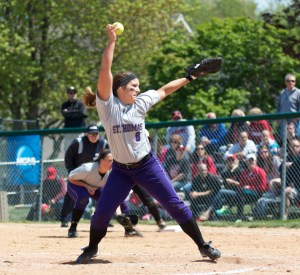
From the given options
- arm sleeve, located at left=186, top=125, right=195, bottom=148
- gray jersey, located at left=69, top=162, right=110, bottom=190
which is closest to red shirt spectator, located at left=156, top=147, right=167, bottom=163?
arm sleeve, located at left=186, top=125, right=195, bottom=148

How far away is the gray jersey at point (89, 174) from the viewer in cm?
701

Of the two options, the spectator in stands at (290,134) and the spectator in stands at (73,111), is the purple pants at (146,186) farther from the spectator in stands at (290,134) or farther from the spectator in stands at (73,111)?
the spectator in stands at (73,111)

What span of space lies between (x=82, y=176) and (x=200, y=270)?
11.2 ft

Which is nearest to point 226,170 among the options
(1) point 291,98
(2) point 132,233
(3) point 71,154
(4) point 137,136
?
(2) point 132,233

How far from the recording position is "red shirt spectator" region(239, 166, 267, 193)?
26.3 feet

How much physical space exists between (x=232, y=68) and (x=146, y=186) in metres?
15.0

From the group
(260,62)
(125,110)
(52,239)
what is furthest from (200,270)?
(260,62)

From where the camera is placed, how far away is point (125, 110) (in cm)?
445

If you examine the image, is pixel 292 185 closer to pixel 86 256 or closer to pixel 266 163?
pixel 266 163

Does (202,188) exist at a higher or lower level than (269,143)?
lower

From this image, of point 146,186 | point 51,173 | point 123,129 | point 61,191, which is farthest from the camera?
point 51,173

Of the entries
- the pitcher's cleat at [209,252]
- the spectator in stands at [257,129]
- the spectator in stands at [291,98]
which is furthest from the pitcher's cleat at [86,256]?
the spectator in stands at [291,98]

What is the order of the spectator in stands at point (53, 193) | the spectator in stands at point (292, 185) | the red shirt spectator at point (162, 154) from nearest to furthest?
the spectator in stands at point (292, 185)
the red shirt spectator at point (162, 154)
the spectator in stands at point (53, 193)

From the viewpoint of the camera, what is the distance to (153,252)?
538cm
